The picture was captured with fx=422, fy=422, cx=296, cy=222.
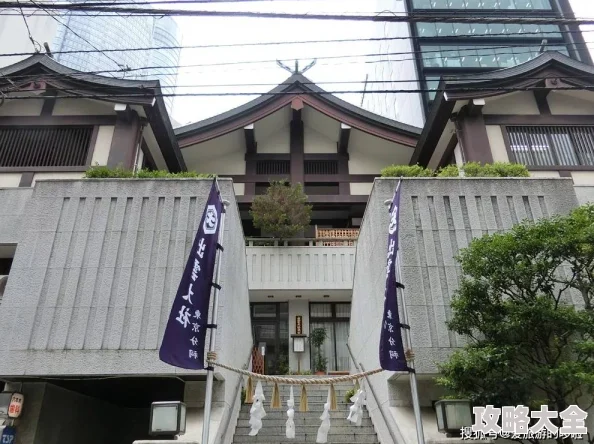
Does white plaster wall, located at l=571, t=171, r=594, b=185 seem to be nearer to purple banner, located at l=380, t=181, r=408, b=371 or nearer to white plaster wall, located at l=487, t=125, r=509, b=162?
white plaster wall, located at l=487, t=125, r=509, b=162

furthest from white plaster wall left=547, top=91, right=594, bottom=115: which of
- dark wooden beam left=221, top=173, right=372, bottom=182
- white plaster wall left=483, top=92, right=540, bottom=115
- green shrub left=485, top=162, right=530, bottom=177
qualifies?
dark wooden beam left=221, top=173, right=372, bottom=182

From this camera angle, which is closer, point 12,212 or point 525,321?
point 525,321

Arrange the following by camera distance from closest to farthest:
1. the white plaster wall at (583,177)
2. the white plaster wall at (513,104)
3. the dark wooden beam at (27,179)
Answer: the dark wooden beam at (27,179)
the white plaster wall at (583,177)
the white plaster wall at (513,104)

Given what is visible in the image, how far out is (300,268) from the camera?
13.0 m

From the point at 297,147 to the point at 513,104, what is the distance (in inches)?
292

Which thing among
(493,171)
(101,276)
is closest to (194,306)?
(101,276)

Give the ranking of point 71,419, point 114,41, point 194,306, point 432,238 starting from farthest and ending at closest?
1. point 114,41
2. point 71,419
3. point 432,238
4. point 194,306

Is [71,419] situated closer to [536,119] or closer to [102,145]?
[102,145]

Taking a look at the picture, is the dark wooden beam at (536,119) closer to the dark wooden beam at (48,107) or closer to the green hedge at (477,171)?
the green hedge at (477,171)

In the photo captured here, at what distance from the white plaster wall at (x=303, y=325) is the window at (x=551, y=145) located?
7.49 m

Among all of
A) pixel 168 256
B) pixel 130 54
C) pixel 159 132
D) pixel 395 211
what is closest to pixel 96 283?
pixel 168 256

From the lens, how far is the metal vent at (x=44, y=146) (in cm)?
1023

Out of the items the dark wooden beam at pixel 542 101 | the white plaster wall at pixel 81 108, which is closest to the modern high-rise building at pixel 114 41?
the white plaster wall at pixel 81 108

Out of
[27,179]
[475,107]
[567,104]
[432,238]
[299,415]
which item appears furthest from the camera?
→ [567,104]
